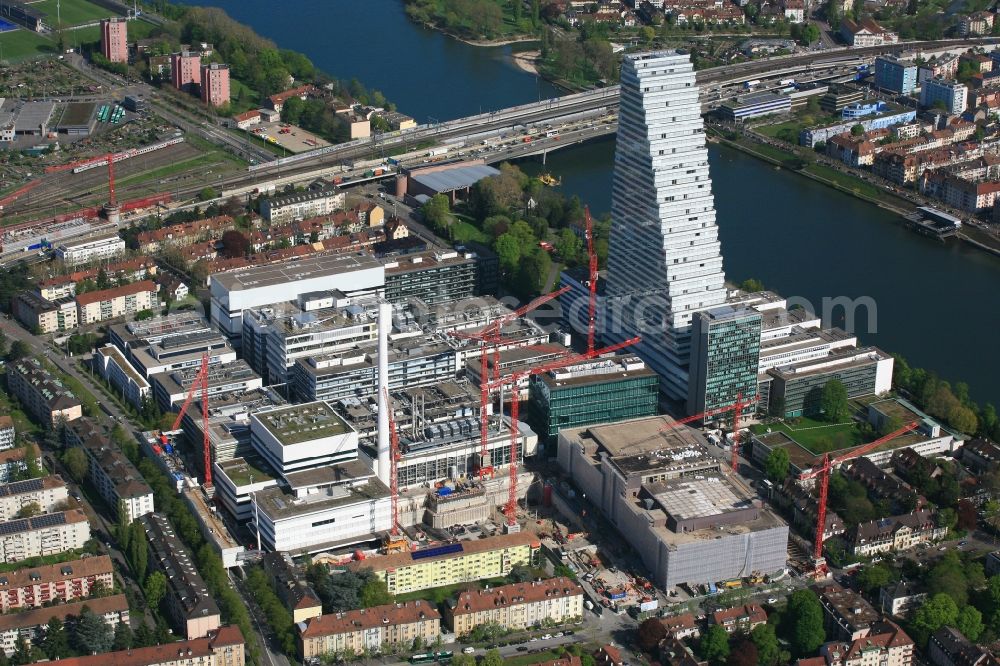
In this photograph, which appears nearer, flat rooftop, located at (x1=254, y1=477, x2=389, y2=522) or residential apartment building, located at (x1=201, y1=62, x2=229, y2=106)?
flat rooftop, located at (x1=254, y1=477, x2=389, y2=522)

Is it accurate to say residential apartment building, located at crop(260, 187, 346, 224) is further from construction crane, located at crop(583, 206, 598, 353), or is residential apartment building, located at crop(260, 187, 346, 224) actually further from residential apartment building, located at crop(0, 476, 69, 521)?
residential apartment building, located at crop(0, 476, 69, 521)

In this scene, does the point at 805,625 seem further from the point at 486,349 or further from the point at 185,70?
the point at 185,70

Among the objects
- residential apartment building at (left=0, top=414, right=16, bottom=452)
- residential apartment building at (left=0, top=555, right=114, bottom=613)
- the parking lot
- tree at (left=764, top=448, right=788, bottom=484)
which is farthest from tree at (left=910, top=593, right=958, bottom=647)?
the parking lot

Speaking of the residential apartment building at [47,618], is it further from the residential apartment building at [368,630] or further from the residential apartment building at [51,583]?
the residential apartment building at [368,630]

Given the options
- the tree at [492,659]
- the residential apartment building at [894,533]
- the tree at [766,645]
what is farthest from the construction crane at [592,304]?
the tree at [492,659]

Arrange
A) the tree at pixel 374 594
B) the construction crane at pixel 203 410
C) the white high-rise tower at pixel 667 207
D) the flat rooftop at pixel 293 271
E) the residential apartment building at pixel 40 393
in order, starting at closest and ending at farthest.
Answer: the tree at pixel 374 594, the construction crane at pixel 203 410, the residential apartment building at pixel 40 393, the white high-rise tower at pixel 667 207, the flat rooftop at pixel 293 271

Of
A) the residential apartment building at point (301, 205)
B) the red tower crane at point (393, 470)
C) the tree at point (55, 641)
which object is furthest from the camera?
the residential apartment building at point (301, 205)
